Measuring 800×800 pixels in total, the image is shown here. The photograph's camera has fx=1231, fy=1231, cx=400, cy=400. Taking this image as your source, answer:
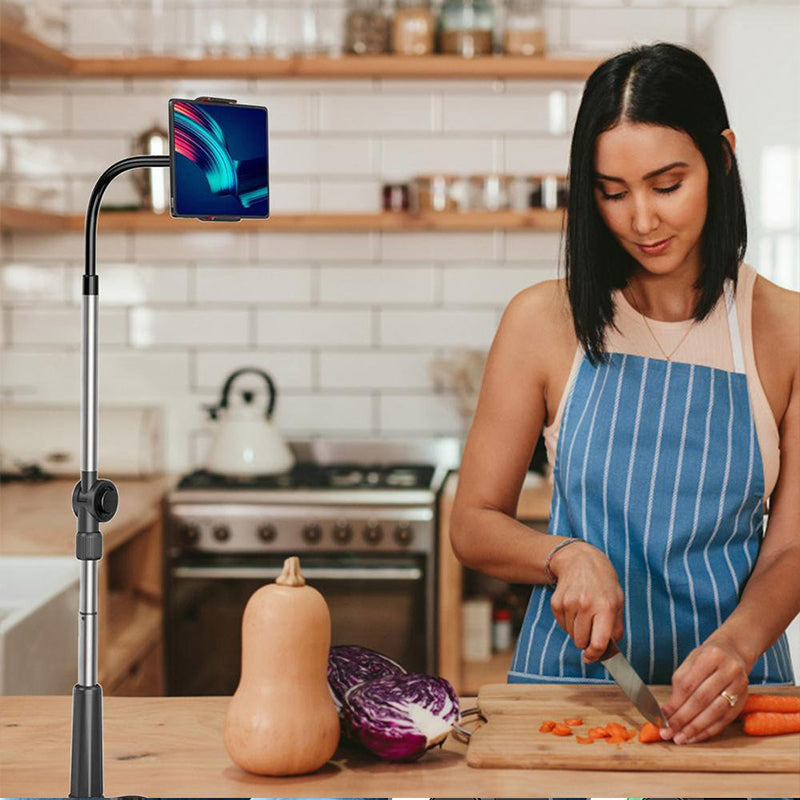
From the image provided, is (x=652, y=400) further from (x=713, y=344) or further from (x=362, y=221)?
(x=362, y=221)

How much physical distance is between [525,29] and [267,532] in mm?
1676

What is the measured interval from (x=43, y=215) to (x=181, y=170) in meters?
2.66

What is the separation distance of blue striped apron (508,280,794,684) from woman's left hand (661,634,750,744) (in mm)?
327

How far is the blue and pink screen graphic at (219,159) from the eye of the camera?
43.3 inches

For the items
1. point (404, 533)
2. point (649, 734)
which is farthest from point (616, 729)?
point (404, 533)

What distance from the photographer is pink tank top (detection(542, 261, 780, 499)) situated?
1661mm

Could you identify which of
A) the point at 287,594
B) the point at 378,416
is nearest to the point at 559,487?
the point at 287,594

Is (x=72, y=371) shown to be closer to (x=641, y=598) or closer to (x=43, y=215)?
(x=43, y=215)

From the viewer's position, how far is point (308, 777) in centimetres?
122

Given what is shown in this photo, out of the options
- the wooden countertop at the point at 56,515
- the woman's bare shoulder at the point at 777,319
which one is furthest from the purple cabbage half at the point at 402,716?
the wooden countertop at the point at 56,515

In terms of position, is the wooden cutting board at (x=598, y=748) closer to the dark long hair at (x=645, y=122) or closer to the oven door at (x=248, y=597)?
the dark long hair at (x=645, y=122)

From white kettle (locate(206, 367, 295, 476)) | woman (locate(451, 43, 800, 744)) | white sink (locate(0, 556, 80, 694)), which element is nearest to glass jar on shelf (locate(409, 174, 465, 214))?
white kettle (locate(206, 367, 295, 476))

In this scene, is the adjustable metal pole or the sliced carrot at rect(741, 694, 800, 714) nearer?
the adjustable metal pole

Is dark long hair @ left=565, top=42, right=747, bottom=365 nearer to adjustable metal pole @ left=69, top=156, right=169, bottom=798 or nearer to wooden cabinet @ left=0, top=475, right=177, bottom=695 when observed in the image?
adjustable metal pole @ left=69, top=156, right=169, bottom=798
